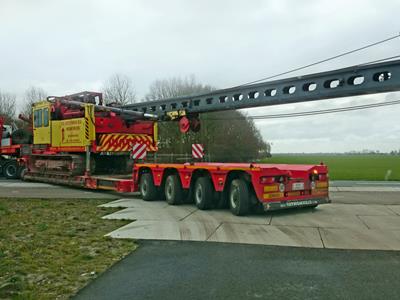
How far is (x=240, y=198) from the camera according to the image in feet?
31.7

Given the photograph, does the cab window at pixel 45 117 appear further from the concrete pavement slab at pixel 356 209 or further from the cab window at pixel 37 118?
the concrete pavement slab at pixel 356 209

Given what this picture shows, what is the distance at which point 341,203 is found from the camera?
40.1ft

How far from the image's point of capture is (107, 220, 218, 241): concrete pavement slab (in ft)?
25.1

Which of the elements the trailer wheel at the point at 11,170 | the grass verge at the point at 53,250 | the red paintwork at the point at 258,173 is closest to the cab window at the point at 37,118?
the trailer wheel at the point at 11,170

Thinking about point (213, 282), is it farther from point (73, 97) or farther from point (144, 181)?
point (73, 97)

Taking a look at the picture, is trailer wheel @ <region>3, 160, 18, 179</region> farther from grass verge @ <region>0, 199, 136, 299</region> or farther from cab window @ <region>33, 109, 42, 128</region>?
grass verge @ <region>0, 199, 136, 299</region>

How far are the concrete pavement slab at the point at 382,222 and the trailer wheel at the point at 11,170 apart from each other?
1802 cm

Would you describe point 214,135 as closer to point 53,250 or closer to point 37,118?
point 37,118

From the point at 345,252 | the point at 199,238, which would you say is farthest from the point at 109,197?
the point at 345,252

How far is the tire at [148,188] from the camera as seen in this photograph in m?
12.7

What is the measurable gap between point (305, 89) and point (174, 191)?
438cm

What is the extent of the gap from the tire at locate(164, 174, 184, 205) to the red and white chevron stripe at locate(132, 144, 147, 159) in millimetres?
3821

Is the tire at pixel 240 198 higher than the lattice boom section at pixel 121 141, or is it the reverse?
the lattice boom section at pixel 121 141

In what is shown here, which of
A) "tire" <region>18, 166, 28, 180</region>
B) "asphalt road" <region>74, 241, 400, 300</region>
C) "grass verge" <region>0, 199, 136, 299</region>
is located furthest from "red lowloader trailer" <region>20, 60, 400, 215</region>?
"tire" <region>18, 166, 28, 180</region>
